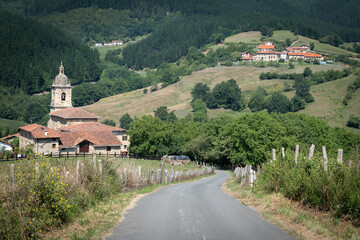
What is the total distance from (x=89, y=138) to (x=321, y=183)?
61.7 m

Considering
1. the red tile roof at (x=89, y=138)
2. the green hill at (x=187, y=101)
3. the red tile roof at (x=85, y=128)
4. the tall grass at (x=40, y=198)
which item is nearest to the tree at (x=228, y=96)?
the green hill at (x=187, y=101)

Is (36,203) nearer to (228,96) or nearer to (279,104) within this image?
(279,104)

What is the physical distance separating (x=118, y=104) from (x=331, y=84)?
290 feet

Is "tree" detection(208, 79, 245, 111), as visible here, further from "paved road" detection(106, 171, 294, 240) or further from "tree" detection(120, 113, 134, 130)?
"paved road" detection(106, 171, 294, 240)

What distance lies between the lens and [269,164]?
20.0m

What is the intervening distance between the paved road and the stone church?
44431mm

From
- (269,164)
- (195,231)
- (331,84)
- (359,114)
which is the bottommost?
(195,231)

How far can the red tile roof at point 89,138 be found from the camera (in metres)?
70.5

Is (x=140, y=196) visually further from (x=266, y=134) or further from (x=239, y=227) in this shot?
(x=266, y=134)

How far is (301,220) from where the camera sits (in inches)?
549

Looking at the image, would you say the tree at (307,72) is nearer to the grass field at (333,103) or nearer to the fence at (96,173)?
the grass field at (333,103)

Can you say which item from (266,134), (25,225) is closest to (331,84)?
(266,134)

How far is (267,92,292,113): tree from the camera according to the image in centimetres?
15512

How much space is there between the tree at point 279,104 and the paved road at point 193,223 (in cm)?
14164
